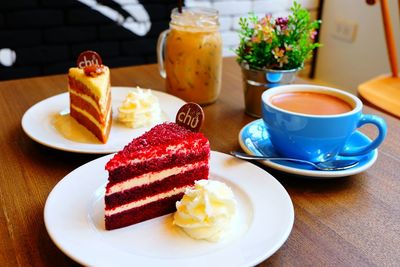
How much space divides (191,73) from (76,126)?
0.37 metres

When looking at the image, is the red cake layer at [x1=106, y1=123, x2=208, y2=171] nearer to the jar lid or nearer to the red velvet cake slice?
the red velvet cake slice

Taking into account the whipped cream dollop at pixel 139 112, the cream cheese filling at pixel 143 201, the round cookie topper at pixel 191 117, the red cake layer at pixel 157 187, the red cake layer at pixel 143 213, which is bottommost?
the red cake layer at pixel 143 213

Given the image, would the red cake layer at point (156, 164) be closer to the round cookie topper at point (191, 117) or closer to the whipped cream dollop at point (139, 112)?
the round cookie topper at point (191, 117)

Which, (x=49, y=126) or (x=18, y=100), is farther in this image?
(x=18, y=100)

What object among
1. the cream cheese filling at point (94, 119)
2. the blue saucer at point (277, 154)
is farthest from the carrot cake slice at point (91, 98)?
the blue saucer at point (277, 154)

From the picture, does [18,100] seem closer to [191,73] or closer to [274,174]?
[191,73]

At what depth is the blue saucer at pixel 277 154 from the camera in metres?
0.94

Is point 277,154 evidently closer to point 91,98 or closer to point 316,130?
point 316,130

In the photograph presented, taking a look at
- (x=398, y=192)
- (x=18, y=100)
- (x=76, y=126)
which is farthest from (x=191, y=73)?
(x=398, y=192)

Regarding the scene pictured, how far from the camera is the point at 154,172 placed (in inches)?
34.7

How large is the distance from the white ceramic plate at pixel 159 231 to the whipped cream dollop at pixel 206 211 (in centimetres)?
1

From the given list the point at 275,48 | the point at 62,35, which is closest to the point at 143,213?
the point at 275,48

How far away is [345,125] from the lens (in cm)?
96

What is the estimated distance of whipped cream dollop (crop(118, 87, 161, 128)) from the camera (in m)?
1.16
